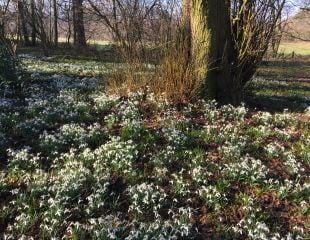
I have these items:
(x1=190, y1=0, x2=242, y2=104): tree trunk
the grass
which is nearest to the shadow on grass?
(x1=190, y1=0, x2=242, y2=104): tree trunk

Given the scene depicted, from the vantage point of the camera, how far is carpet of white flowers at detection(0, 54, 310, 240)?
18.7 ft

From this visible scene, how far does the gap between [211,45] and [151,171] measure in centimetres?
427

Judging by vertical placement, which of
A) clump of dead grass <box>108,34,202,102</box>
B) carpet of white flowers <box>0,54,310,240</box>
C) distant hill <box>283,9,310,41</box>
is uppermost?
distant hill <box>283,9,310,41</box>

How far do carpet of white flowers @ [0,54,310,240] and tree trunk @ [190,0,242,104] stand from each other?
2.05 ft

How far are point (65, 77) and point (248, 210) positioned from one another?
32.6 ft

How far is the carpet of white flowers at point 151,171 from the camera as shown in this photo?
571 centimetres

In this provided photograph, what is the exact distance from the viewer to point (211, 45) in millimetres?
10281

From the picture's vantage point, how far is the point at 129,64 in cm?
1133

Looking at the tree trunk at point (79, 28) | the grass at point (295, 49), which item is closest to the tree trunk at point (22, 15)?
the tree trunk at point (79, 28)

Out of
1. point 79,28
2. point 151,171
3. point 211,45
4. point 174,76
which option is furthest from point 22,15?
point 151,171

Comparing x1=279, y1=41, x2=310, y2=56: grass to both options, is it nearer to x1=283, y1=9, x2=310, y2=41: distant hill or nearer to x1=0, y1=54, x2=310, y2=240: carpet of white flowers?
x1=283, y1=9, x2=310, y2=41: distant hill

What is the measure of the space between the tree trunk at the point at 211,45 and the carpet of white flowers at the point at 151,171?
2.05 ft

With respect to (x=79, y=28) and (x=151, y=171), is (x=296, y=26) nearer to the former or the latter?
Answer: (x=79, y=28)

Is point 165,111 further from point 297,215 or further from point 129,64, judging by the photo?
point 297,215
